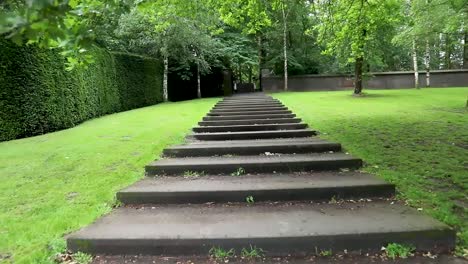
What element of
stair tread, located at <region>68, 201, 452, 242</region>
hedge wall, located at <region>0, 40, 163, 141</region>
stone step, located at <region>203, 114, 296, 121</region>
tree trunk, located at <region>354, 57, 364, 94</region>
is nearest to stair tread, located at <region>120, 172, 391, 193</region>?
stair tread, located at <region>68, 201, 452, 242</region>

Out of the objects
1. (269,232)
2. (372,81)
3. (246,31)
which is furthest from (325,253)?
(372,81)

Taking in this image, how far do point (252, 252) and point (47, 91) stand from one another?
9.70m

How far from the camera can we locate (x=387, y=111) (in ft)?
41.9

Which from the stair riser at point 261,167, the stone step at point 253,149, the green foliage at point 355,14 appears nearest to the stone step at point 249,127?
the stone step at point 253,149

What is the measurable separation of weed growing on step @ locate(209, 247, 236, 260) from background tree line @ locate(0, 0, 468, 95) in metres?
1.99

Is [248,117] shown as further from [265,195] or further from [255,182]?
[265,195]

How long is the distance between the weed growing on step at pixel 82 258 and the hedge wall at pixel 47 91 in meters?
7.79

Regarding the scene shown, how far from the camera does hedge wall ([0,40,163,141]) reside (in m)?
9.82

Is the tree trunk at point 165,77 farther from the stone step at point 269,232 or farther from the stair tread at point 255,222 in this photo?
the stone step at point 269,232

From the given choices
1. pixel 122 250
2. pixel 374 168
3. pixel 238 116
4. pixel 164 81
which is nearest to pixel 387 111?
pixel 238 116

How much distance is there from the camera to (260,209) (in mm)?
4156

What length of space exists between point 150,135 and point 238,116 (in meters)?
2.61

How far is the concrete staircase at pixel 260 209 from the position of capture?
3.36 metres

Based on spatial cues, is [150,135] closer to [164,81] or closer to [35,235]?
[35,235]
